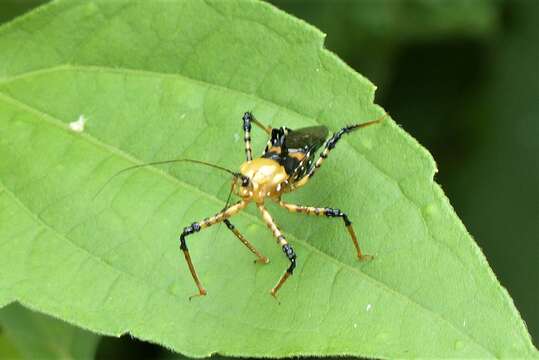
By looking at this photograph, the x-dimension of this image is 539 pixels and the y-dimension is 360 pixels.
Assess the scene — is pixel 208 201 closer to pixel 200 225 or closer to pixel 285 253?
pixel 200 225

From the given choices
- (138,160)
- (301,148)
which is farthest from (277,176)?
(138,160)

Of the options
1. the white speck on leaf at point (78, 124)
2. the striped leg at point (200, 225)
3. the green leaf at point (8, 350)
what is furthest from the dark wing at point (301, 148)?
the green leaf at point (8, 350)

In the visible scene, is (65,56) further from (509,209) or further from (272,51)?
(509,209)

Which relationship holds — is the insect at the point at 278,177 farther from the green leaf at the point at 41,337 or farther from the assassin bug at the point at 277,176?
the green leaf at the point at 41,337

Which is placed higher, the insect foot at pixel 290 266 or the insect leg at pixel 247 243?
the insect foot at pixel 290 266

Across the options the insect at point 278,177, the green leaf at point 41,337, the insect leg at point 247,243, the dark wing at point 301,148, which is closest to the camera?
the insect at point 278,177
